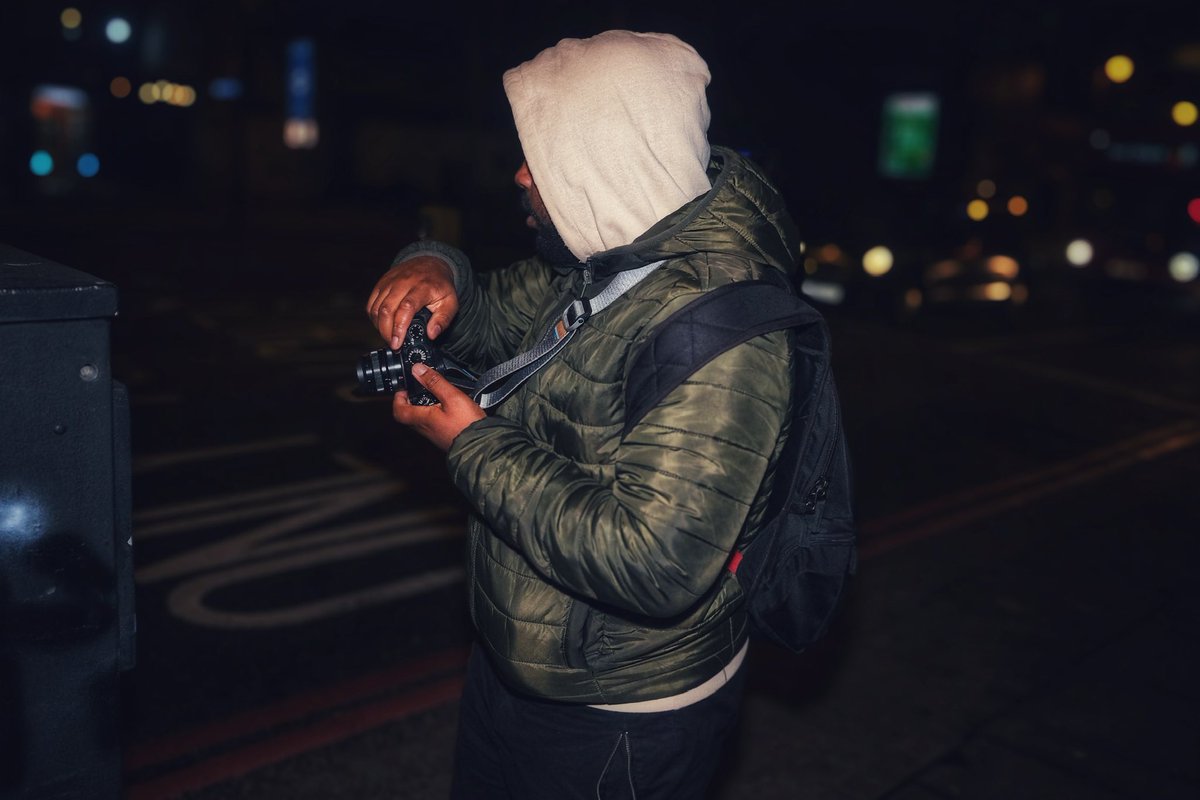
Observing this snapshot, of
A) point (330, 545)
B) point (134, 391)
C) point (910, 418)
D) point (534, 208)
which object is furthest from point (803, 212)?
point (534, 208)

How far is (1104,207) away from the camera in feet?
62.2

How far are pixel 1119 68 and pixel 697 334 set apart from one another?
74.0 feet

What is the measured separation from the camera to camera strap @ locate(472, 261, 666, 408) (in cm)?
177

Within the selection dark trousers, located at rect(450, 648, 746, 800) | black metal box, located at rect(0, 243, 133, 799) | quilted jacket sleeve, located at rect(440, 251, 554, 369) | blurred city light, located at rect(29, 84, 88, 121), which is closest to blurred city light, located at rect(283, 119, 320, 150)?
blurred city light, located at rect(29, 84, 88, 121)

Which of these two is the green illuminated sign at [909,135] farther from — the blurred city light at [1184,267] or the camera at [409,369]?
the camera at [409,369]

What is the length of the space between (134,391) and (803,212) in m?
8.31

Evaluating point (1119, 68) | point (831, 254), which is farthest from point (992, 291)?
point (1119, 68)

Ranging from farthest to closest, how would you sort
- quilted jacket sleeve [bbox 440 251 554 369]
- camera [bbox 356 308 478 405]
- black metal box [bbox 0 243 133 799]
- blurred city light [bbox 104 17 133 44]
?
blurred city light [bbox 104 17 133 44] < quilted jacket sleeve [bbox 440 251 554 369] < camera [bbox 356 308 478 405] < black metal box [bbox 0 243 133 799]

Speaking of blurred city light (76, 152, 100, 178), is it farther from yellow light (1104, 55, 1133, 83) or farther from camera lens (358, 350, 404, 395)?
camera lens (358, 350, 404, 395)

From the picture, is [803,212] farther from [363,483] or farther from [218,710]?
[218,710]

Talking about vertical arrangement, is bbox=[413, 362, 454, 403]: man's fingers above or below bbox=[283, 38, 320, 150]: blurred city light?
above

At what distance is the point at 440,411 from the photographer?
1813 mm

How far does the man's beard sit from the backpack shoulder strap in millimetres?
299

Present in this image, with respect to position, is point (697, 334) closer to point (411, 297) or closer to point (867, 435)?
point (411, 297)
